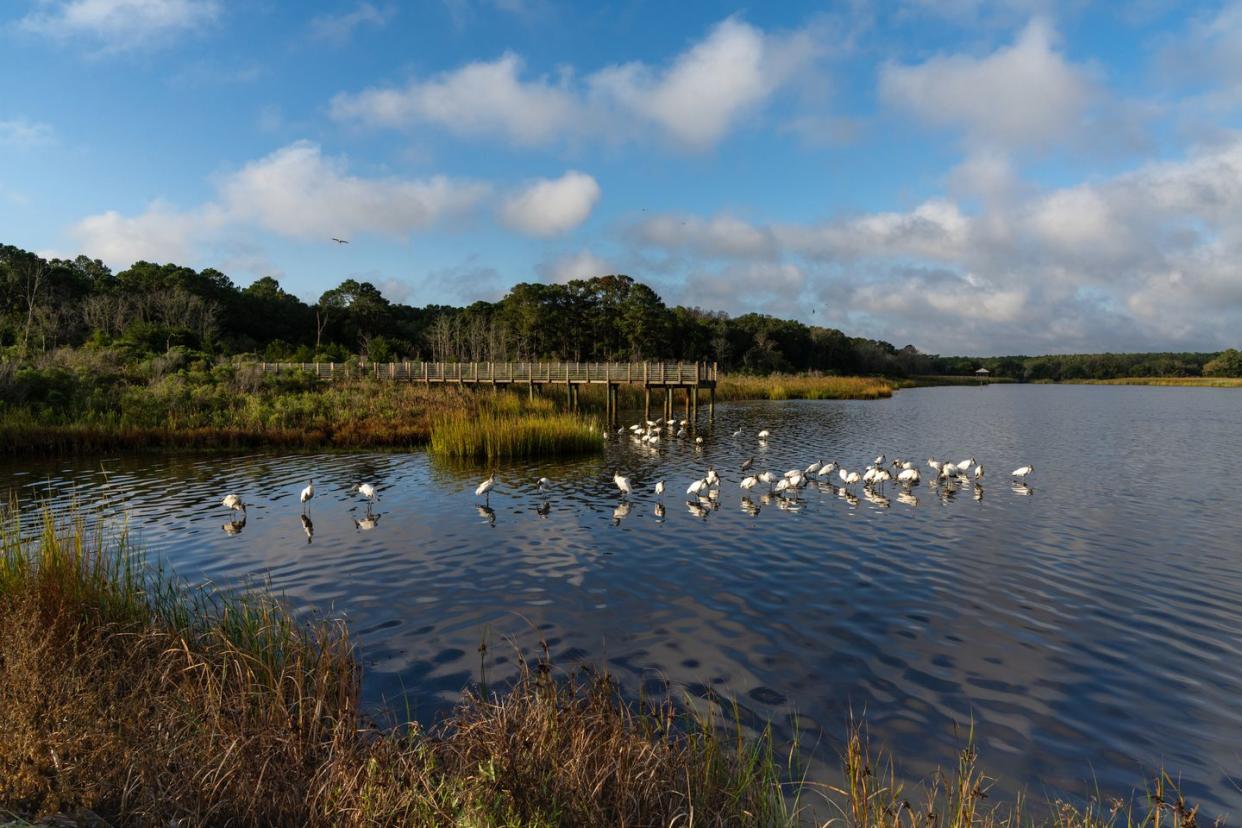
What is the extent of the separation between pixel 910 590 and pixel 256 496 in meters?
16.5

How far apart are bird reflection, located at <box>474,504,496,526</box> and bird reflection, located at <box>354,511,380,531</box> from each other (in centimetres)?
234

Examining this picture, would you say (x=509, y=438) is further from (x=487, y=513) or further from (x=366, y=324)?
(x=366, y=324)

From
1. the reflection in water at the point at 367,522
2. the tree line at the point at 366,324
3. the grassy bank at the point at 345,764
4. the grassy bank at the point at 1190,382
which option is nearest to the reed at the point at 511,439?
the reflection in water at the point at 367,522

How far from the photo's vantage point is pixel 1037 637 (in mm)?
8852

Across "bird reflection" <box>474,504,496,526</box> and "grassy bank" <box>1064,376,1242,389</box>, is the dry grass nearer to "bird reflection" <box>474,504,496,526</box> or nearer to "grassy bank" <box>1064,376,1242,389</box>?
"bird reflection" <box>474,504,496,526</box>

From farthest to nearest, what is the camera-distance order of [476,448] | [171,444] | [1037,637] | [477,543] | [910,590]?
1. [171,444]
2. [476,448]
3. [477,543]
4. [910,590]
5. [1037,637]

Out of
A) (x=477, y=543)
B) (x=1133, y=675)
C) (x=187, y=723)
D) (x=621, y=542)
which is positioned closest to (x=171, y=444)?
(x=477, y=543)

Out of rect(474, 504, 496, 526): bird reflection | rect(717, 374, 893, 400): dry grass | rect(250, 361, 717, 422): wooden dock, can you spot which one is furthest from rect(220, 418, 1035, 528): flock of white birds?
rect(717, 374, 893, 400): dry grass

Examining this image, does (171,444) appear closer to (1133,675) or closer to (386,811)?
(386,811)

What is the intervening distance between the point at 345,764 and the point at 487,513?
11628mm

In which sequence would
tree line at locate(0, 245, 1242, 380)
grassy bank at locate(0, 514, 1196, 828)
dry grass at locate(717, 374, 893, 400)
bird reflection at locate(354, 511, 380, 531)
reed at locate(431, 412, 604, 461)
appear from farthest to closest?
dry grass at locate(717, 374, 893, 400)
tree line at locate(0, 245, 1242, 380)
reed at locate(431, 412, 604, 461)
bird reflection at locate(354, 511, 380, 531)
grassy bank at locate(0, 514, 1196, 828)

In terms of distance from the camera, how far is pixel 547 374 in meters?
45.4

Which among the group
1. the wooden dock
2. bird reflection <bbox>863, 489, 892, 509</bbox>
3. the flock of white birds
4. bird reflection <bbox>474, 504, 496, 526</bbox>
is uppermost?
the wooden dock

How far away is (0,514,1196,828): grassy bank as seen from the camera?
4.26 metres
